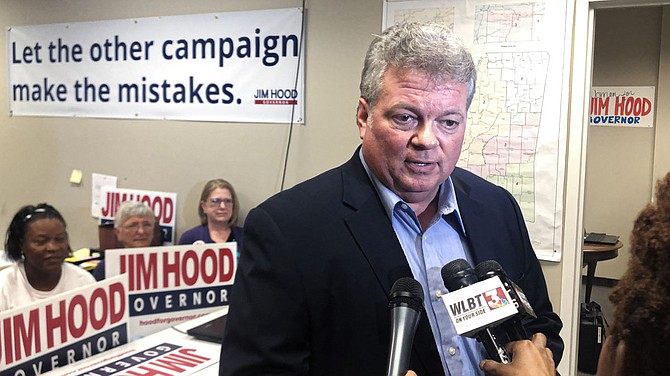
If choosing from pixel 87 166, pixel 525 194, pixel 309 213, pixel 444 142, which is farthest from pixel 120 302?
pixel 87 166

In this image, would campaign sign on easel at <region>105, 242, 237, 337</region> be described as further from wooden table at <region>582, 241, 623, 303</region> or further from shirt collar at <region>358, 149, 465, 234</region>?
wooden table at <region>582, 241, 623, 303</region>

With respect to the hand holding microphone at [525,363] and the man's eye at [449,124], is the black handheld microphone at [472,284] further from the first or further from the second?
the man's eye at [449,124]

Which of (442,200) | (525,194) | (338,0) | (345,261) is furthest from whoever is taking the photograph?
(338,0)

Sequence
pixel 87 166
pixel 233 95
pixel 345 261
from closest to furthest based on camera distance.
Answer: pixel 345 261
pixel 233 95
pixel 87 166

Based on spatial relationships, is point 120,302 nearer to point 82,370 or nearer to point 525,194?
point 82,370

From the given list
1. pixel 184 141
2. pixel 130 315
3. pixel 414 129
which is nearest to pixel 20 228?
pixel 130 315

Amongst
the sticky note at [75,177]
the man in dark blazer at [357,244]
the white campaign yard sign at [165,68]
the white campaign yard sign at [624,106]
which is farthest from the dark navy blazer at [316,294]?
the white campaign yard sign at [624,106]

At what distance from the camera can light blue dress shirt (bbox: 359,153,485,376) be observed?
3.74 ft

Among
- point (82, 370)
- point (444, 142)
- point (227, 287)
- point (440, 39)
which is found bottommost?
point (82, 370)

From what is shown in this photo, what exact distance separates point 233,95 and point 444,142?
8.94ft

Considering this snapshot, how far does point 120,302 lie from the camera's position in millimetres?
2074

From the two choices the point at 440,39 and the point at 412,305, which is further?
the point at 440,39

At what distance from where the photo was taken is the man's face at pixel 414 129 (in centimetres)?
110

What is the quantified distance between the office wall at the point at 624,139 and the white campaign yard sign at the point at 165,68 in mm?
2837
